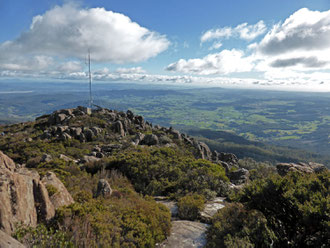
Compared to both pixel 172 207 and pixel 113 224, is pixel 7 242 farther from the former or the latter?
pixel 172 207

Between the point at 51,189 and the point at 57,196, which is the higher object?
the point at 51,189

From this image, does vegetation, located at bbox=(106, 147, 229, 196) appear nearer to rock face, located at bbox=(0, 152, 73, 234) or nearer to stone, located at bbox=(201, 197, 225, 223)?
stone, located at bbox=(201, 197, 225, 223)

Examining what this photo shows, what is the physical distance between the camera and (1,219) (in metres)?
5.23

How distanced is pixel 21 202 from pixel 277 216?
878 cm

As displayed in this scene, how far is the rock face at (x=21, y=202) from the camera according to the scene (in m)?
5.45

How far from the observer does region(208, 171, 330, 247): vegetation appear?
231 inches

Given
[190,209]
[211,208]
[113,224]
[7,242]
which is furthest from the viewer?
[211,208]

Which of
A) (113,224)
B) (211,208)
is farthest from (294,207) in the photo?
(113,224)

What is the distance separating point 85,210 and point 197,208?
17.5 ft

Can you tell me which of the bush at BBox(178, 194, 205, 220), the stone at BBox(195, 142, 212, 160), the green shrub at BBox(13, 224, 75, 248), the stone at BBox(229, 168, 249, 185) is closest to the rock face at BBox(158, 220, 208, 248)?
the bush at BBox(178, 194, 205, 220)

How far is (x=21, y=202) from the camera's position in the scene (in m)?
6.04

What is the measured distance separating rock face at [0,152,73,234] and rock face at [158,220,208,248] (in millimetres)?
4361

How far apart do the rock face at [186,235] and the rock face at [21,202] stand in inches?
172

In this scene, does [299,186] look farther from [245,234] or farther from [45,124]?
[45,124]
